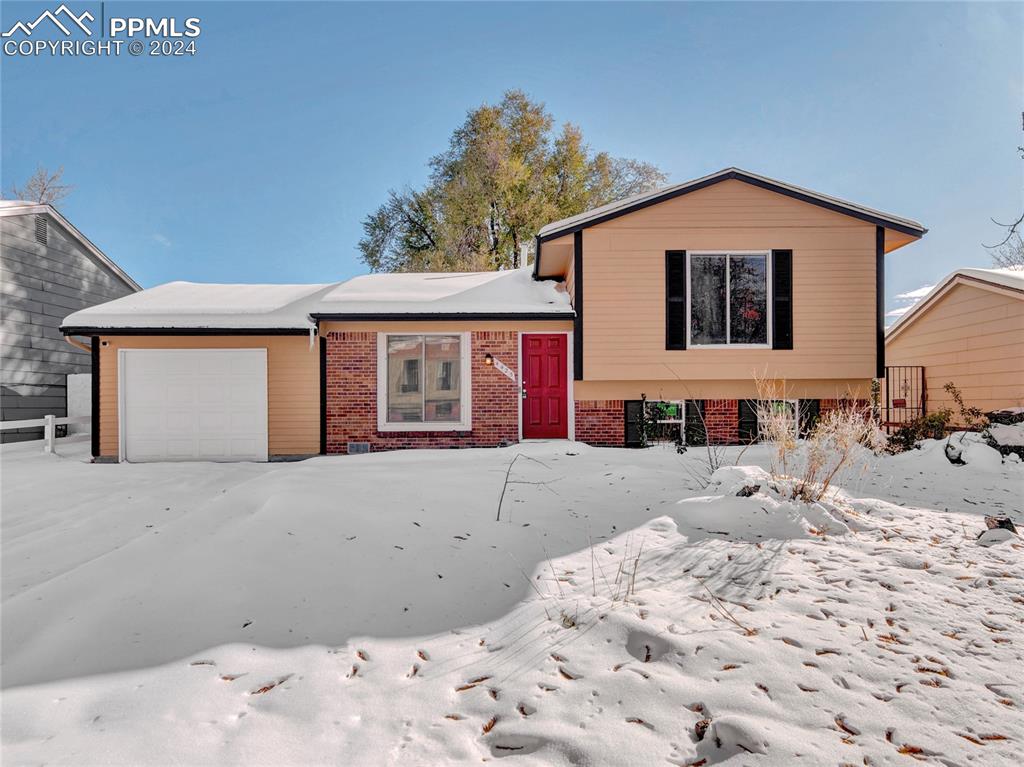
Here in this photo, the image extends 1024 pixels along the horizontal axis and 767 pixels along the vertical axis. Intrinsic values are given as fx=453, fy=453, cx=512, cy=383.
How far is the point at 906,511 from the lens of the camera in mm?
4535

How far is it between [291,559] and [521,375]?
6120mm

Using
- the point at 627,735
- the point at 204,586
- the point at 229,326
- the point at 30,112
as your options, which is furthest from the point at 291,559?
the point at 30,112

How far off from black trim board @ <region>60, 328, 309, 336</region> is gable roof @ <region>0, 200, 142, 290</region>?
5.41 metres

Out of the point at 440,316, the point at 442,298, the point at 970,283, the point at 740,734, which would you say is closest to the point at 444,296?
the point at 442,298

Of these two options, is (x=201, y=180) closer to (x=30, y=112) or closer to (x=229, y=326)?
(x=30, y=112)

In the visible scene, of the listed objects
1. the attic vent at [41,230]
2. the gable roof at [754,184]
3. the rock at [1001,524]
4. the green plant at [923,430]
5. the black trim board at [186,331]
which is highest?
the attic vent at [41,230]

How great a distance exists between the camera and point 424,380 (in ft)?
29.3

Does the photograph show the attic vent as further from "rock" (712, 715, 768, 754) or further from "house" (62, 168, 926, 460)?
"rock" (712, 715, 768, 754)

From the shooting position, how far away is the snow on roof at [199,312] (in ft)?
27.6

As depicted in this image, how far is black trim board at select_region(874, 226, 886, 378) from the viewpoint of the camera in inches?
328

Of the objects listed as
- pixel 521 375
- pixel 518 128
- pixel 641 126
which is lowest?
pixel 521 375

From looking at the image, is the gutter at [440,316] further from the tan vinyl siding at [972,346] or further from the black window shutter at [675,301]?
the tan vinyl siding at [972,346]

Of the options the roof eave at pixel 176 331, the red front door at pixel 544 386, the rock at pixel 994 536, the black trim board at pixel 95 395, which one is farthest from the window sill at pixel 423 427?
the rock at pixel 994 536

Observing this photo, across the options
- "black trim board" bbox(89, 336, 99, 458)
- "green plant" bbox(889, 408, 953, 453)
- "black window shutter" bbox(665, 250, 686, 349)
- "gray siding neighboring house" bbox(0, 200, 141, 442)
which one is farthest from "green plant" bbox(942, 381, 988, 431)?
"gray siding neighboring house" bbox(0, 200, 141, 442)
